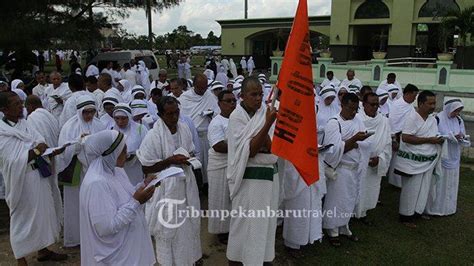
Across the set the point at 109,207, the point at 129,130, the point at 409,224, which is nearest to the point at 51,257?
the point at 129,130

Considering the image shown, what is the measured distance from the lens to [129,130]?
15.7 ft

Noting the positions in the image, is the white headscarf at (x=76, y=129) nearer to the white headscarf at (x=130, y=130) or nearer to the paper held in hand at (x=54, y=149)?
the paper held in hand at (x=54, y=149)

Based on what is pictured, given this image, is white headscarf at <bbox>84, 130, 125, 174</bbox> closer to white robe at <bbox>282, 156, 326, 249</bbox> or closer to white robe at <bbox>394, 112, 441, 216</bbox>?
white robe at <bbox>282, 156, 326, 249</bbox>

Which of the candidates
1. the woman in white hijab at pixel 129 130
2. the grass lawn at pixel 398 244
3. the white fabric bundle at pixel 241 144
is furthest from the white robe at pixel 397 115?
the woman in white hijab at pixel 129 130

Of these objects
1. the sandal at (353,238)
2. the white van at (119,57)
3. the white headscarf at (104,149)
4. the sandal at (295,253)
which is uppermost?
the white van at (119,57)

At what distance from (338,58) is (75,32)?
15.6 metres

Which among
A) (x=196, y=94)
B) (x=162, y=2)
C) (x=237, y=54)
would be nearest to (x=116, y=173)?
(x=196, y=94)

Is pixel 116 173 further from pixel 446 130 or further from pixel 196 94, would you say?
pixel 446 130

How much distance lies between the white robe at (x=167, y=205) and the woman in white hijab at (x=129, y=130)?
2.85 ft

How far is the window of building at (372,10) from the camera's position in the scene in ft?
75.7

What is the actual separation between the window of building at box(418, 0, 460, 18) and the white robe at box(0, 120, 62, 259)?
71.6ft

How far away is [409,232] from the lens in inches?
217

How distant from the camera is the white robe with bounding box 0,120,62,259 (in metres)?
3.91

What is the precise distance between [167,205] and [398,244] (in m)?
3.05
